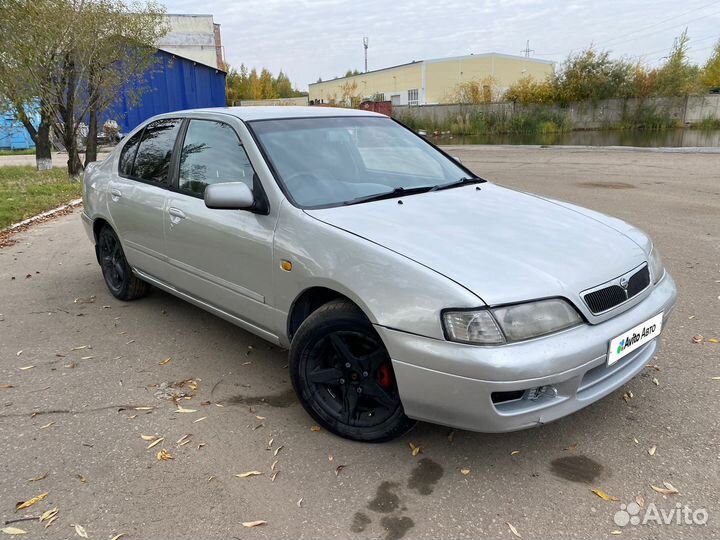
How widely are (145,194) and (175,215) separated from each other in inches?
22.2

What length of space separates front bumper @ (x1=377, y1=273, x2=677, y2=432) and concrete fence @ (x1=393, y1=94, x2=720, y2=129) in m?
34.6

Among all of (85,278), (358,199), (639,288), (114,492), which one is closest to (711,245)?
(639,288)

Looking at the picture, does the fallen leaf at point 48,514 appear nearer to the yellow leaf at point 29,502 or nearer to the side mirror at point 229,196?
the yellow leaf at point 29,502

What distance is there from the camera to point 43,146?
1511 centimetres

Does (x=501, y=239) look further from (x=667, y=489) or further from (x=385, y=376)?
(x=667, y=489)

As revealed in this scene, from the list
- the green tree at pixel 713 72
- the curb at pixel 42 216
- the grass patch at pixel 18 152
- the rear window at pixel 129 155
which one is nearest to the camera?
the rear window at pixel 129 155

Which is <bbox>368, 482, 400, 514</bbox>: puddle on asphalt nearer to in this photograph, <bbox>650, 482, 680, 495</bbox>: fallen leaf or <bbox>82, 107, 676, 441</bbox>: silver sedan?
<bbox>82, 107, 676, 441</bbox>: silver sedan

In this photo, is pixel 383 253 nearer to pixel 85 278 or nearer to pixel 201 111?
pixel 201 111

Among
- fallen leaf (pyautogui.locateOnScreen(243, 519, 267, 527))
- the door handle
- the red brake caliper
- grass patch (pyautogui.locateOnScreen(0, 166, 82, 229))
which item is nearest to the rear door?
the door handle

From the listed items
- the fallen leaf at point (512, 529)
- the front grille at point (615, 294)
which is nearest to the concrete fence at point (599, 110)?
the front grille at point (615, 294)

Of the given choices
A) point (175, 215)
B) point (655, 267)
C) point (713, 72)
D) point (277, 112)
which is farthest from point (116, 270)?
point (713, 72)

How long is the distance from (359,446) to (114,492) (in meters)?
1.15

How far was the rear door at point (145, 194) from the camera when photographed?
13.8 ft

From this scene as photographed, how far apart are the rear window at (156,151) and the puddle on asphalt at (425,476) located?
273 cm
